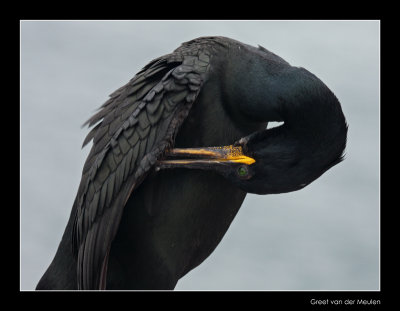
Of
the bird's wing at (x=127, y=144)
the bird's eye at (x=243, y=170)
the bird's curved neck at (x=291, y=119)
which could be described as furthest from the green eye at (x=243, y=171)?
the bird's wing at (x=127, y=144)

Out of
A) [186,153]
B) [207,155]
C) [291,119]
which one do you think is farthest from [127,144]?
[291,119]

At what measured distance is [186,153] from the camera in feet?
28.8

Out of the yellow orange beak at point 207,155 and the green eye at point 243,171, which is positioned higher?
the yellow orange beak at point 207,155

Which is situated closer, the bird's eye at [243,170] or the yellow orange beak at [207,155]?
the yellow orange beak at [207,155]

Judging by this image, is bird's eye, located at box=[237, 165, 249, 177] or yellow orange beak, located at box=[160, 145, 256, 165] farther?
bird's eye, located at box=[237, 165, 249, 177]

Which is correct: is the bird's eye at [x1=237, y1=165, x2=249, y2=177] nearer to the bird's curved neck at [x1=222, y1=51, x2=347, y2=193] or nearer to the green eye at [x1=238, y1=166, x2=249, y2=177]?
the green eye at [x1=238, y1=166, x2=249, y2=177]

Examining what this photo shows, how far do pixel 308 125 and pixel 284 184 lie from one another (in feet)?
1.87

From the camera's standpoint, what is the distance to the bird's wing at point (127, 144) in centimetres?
866

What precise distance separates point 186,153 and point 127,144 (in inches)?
20.3

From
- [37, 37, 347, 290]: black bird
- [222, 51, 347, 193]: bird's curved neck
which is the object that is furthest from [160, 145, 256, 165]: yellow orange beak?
[222, 51, 347, 193]: bird's curved neck

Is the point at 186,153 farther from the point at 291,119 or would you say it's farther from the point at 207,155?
the point at 291,119

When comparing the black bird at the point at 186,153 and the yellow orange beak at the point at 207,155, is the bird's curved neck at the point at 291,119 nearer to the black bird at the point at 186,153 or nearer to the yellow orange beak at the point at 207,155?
the black bird at the point at 186,153

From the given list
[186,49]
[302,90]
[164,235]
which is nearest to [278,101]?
[302,90]

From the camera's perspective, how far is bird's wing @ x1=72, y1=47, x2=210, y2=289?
8.66m
